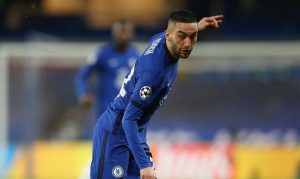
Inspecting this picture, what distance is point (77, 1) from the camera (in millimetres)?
14047

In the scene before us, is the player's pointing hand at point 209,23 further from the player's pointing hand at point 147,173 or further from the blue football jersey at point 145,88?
the player's pointing hand at point 147,173

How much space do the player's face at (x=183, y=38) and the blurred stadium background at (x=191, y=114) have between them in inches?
215

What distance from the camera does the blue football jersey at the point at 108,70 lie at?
9.21 meters

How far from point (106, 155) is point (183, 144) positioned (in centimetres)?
540

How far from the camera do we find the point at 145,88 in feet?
17.3

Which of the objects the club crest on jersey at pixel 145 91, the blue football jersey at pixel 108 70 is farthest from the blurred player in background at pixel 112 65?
the club crest on jersey at pixel 145 91

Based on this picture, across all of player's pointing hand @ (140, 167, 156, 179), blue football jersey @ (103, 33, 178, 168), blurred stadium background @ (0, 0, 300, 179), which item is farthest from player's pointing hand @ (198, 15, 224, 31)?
blurred stadium background @ (0, 0, 300, 179)

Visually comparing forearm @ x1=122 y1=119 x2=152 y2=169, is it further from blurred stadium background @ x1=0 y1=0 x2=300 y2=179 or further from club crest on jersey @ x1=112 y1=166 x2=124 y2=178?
blurred stadium background @ x1=0 y1=0 x2=300 y2=179

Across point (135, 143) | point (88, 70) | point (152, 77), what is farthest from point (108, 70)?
point (152, 77)

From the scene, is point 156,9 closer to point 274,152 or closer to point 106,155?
point 274,152

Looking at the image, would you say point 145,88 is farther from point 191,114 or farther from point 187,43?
point 191,114

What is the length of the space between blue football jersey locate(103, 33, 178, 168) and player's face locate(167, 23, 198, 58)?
9 cm

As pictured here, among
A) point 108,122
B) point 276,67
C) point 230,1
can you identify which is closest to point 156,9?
point 230,1

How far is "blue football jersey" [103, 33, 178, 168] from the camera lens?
5293mm
